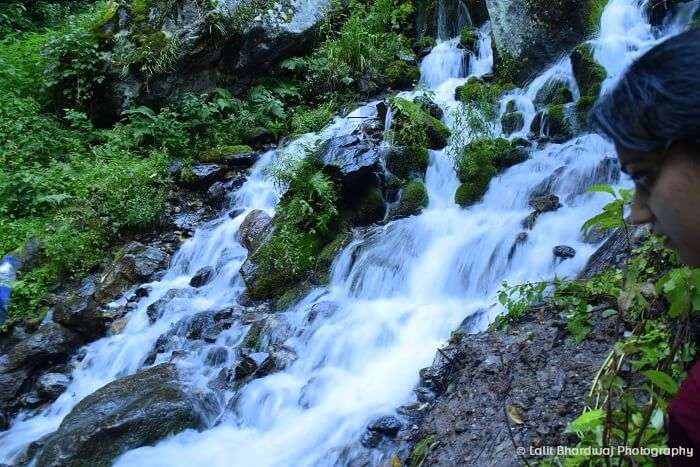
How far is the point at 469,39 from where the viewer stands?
11703 millimetres

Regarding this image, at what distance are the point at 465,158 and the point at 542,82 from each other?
8.39 ft

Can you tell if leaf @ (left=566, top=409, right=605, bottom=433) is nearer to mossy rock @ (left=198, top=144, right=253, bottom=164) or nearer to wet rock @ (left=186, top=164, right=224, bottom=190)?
wet rock @ (left=186, top=164, right=224, bottom=190)

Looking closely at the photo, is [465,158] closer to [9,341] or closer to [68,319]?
[68,319]

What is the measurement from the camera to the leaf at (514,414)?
10.6 feet

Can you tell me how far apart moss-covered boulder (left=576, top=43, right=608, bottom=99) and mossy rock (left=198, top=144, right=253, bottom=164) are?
6316 millimetres

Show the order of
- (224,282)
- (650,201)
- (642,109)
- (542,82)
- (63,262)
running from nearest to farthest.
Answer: (642,109), (650,201), (224,282), (63,262), (542,82)

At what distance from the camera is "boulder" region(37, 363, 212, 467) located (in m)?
4.97

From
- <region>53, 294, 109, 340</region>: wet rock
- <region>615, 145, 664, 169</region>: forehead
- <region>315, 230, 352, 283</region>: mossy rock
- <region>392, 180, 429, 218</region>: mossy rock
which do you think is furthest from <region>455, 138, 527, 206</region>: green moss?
<region>615, 145, 664, 169</region>: forehead

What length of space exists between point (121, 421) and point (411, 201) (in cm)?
491

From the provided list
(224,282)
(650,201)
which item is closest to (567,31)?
(224,282)

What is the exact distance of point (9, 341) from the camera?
7.53m

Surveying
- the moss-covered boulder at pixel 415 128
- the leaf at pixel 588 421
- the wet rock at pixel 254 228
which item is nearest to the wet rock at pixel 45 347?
the wet rock at pixel 254 228

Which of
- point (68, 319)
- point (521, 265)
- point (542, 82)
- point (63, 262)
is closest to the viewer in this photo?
point (521, 265)

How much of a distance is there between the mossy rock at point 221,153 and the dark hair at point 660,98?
9.97 m
